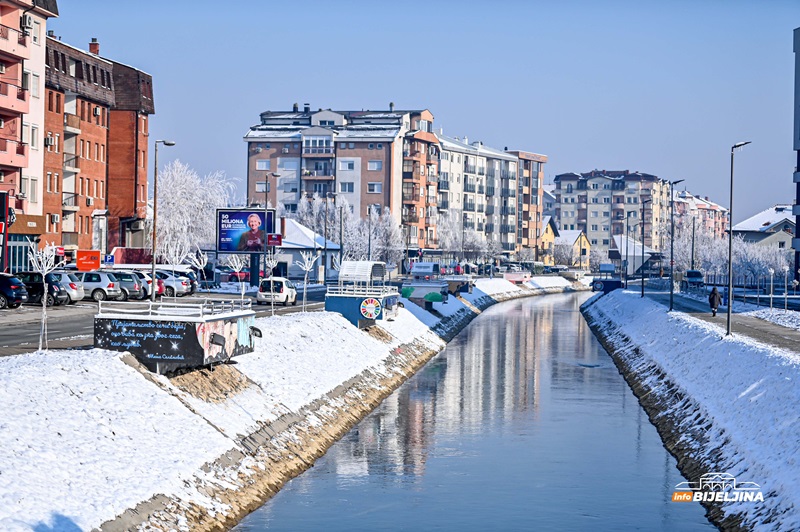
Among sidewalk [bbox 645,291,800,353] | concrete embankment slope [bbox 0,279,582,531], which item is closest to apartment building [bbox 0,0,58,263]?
concrete embankment slope [bbox 0,279,582,531]

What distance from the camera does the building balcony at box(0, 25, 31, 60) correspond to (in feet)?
198

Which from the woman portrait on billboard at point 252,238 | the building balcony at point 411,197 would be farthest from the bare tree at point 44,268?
the building balcony at point 411,197

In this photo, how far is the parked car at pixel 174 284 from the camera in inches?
2726

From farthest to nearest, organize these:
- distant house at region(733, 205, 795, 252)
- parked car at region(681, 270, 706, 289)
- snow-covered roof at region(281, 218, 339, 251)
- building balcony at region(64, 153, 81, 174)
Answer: distant house at region(733, 205, 795, 252) → snow-covered roof at region(281, 218, 339, 251) → parked car at region(681, 270, 706, 289) → building balcony at region(64, 153, 81, 174)

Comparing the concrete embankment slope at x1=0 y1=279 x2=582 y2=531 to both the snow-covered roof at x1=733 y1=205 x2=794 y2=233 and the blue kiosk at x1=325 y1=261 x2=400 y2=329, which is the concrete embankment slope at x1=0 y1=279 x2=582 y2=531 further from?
the snow-covered roof at x1=733 y1=205 x2=794 y2=233

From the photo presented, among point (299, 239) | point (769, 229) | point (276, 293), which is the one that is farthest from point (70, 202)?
point (769, 229)

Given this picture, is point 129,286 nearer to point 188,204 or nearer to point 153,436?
point 153,436

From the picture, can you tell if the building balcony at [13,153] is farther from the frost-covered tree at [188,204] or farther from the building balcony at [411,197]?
the building balcony at [411,197]

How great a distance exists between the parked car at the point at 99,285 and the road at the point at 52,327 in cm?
161

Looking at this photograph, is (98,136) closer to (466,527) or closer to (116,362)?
(116,362)

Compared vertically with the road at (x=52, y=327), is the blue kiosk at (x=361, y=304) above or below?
above

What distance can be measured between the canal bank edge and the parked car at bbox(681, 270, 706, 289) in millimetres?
65730

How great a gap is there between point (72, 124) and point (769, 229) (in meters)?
106

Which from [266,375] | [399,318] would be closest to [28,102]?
[399,318]
